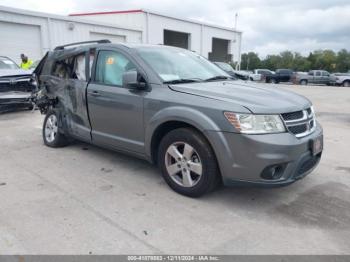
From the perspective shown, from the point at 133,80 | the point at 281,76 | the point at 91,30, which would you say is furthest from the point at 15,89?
the point at 281,76

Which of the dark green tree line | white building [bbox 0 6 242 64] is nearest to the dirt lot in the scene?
white building [bbox 0 6 242 64]

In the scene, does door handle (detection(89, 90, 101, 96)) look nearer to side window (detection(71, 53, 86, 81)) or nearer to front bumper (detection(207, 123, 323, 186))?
side window (detection(71, 53, 86, 81))

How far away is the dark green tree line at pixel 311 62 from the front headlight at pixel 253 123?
226 ft

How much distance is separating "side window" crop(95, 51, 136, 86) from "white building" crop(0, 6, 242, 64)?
15084 mm

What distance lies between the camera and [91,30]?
2197 cm

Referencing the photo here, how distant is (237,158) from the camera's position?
10.6 feet

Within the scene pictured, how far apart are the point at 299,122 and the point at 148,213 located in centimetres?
186

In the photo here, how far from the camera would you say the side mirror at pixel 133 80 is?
12.7 feet

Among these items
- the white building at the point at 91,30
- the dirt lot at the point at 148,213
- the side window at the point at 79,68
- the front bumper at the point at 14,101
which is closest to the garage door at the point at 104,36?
the white building at the point at 91,30

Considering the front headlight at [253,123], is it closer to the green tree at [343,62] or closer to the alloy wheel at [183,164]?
the alloy wheel at [183,164]

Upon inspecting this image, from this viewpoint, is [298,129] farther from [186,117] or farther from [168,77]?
[168,77]

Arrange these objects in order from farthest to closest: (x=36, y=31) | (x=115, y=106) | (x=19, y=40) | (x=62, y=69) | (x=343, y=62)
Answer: (x=343, y=62), (x=36, y=31), (x=19, y=40), (x=62, y=69), (x=115, y=106)

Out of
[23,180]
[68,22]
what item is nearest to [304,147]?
[23,180]

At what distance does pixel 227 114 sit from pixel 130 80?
1.29m
